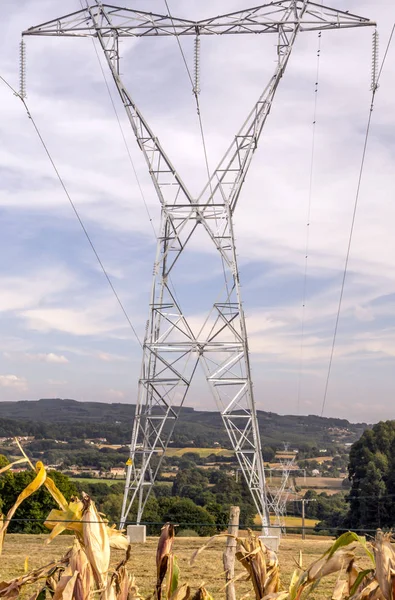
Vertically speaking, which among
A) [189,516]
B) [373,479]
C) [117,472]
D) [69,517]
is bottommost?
[189,516]

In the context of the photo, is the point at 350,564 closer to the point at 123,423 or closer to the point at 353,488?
the point at 353,488

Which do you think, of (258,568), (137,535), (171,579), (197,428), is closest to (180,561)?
(137,535)

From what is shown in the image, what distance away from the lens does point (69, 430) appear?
9275 centimetres

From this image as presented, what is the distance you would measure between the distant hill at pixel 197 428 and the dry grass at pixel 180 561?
57896 millimetres

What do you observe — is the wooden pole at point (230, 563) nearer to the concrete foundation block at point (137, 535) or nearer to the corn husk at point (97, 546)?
the corn husk at point (97, 546)

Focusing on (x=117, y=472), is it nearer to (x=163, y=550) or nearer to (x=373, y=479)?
(x=373, y=479)

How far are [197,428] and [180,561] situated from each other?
8004cm

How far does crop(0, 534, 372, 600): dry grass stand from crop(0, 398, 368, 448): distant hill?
190 feet

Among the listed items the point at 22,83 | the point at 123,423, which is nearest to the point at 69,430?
the point at 123,423

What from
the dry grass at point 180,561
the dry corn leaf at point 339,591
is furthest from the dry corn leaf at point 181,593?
the dry grass at point 180,561

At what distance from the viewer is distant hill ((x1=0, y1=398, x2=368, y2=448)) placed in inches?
3359

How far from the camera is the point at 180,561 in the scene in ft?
54.4

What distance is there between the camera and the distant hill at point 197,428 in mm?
85312

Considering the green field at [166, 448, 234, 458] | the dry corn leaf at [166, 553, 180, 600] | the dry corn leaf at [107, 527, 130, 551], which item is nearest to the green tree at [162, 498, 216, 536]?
the dry corn leaf at [166, 553, 180, 600]
